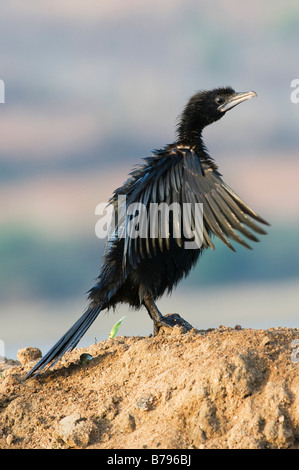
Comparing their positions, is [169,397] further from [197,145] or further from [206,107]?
[206,107]

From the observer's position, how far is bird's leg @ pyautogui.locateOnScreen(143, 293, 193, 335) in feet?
24.7

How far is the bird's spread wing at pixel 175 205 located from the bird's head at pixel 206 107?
94cm

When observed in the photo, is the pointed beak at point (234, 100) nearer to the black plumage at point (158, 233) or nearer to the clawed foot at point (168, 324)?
the black plumage at point (158, 233)

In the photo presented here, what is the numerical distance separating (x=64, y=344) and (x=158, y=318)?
106 centimetres

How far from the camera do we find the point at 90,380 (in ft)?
22.4

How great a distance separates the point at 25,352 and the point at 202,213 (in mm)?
2813

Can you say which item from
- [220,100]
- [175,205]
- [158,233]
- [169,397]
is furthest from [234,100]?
[169,397]

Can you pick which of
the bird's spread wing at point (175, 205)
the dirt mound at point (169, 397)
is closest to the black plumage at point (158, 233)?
the bird's spread wing at point (175, 205)

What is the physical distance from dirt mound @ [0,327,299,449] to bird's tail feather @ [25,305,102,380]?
102 millimetres

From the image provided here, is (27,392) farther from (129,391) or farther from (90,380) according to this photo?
(129,391)

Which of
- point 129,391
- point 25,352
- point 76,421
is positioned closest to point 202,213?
point 129,391

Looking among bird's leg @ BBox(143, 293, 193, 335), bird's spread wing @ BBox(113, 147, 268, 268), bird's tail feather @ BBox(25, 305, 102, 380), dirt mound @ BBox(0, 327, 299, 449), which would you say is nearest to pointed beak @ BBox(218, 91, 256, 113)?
bird's spread wing @ BBox(113, 147, 268, 268)

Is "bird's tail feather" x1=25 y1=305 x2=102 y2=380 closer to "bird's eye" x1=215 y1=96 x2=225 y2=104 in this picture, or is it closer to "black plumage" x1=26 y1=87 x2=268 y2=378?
"black plumage" x1=26 y1=87 x2=268 y2=378

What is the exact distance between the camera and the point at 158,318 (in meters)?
7.55
